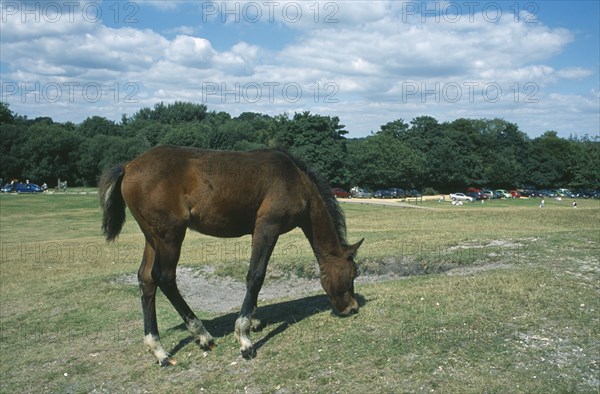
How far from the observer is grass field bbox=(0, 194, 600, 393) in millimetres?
6793

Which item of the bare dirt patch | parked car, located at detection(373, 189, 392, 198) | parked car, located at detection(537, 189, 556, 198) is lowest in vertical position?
parked car, located at detection(537, 189, 556, 198)

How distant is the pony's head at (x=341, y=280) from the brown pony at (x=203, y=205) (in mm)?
37

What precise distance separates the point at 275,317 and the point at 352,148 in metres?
89.3

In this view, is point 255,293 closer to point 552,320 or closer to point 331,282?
point 331,282

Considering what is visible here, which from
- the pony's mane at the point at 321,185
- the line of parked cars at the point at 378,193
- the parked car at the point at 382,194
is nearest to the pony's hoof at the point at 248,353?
the pony's mane at the point at 321,185

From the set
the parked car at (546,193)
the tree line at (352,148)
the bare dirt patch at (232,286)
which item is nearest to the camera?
the bare dirt patch at (232,286)

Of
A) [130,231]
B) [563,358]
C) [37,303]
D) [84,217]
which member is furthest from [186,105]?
[563,358]

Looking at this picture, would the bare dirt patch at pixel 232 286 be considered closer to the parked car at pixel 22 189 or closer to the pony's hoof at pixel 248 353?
the pony's hoof at pixel 248 353

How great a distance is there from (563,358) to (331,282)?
368 centimetres

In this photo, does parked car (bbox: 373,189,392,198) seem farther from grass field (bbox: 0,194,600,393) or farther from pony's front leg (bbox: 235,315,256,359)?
pony's front leg (bbox: 235,315,256,359)

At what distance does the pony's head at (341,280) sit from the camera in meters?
8.96

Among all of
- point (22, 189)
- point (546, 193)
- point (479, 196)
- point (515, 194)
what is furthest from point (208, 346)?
point (546, 193)

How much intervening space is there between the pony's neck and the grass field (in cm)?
115

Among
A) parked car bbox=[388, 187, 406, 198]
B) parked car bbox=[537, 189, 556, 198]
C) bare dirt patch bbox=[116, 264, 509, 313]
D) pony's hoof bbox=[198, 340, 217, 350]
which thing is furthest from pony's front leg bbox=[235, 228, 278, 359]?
parked car bbox=[537, 189, 556, 198]
